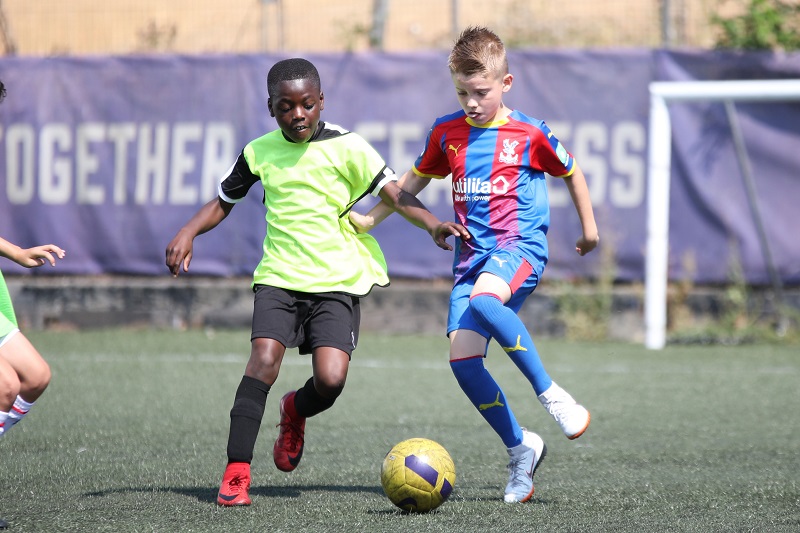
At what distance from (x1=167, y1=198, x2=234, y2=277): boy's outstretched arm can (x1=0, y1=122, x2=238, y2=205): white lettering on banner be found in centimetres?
643

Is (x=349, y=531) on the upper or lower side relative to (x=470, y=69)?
lower

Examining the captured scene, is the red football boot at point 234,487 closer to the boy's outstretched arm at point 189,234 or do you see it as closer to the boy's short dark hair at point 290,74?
the boy's outstretched arm at point 189,234

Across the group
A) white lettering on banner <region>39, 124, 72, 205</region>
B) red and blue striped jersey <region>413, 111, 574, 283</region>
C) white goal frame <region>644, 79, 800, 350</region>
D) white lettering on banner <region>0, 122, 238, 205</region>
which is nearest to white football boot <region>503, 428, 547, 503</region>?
red and blue striped jersey <region>413, 111, 574, 283</region>

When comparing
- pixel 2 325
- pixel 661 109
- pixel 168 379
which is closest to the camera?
pixel 2 325

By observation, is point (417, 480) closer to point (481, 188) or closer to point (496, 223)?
point (496, 223)

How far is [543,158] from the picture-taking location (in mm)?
4742

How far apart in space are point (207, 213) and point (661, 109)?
582cm

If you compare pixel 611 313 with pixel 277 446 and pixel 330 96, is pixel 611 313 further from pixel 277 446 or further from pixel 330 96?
pixel 277 446

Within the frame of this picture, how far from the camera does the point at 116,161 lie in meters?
11.4

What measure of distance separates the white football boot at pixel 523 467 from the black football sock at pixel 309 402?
0.83 meters

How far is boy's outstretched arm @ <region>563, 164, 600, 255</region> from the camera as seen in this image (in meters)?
4.71

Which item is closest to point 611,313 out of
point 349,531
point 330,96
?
point 330,96

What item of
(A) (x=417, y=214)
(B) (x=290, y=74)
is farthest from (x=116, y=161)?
(A) (x=417, y=214)

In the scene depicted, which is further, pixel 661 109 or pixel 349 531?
pixel 661 109
